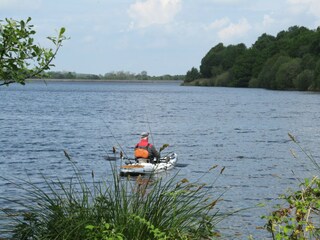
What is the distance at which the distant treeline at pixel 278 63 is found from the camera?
129 m

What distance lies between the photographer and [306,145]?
37.1 m

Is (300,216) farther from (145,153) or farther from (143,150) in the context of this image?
(143,150)

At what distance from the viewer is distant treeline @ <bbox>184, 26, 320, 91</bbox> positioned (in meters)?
129

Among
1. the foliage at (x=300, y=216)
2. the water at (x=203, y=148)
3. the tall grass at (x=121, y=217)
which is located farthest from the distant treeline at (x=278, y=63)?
the foliage at (x=300, y=216)

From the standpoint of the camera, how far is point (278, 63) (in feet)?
470

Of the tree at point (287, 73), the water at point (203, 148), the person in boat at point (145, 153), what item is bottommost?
the tree at point (287, 73)

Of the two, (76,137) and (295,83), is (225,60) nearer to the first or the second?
(295,83)

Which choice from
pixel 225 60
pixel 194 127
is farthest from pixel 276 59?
pixel 194 127

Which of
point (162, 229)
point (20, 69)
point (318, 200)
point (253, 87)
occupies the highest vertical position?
point (20, 69)

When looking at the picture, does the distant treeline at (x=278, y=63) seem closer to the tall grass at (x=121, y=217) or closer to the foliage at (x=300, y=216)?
the tall grass at (x=121, y=217)

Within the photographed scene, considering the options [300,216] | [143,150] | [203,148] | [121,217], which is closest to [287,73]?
[203,148]

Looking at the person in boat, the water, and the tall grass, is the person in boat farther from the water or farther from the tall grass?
the tall grass

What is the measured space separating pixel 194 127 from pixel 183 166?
80.0ft

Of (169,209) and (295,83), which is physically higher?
(169,209)
